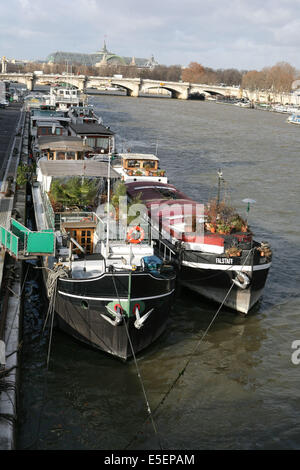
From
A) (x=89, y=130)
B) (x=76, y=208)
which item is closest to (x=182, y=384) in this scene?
(x=76, y=208)

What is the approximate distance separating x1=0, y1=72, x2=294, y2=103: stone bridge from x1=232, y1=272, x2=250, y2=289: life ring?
116m

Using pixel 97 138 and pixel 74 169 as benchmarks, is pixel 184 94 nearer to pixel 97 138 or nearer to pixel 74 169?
pixel 97 138

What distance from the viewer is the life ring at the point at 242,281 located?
18203mm

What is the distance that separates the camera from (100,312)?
14906 millimetres

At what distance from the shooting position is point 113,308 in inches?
578

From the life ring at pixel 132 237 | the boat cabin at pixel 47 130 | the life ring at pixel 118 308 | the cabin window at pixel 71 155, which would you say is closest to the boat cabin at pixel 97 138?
the boat cabin at pixel 47 130

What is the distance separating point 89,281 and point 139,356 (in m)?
2.61

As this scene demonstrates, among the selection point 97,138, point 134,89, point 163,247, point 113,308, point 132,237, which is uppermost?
point 134,89

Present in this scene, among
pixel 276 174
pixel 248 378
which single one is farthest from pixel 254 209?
pixel 248 378

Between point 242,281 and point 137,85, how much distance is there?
13472 centimetres

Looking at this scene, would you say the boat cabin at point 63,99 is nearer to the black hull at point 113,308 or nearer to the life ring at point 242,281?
the life ring at point 242,281

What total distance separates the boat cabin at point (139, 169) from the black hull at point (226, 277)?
976 centimetres

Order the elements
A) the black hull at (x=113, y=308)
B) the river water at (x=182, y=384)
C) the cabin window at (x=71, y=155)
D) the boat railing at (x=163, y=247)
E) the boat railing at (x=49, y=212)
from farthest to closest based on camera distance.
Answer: the cabin window at (x=71, y=155) < the boat railing at (x=163, y=247) < the boat railing at (x=49, y=212) < the black hull at (x=113, y=308) < the river water at (x=182, y=384)
